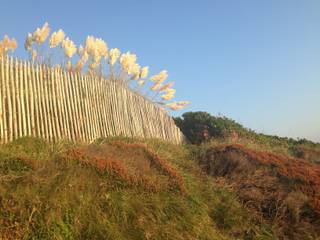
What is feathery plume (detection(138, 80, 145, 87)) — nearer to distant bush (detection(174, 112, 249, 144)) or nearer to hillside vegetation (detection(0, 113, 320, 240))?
distant bush (detection(174, 112, 249, 144))

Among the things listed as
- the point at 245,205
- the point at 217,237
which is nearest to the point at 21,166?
the point at 217,237

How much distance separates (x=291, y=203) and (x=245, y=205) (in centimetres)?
99

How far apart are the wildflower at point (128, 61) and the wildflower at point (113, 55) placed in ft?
0.80

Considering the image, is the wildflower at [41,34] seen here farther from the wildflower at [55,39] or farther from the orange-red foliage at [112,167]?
the orange-red foliage at [112,167]

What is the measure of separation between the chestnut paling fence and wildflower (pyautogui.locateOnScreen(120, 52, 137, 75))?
0.68 metres

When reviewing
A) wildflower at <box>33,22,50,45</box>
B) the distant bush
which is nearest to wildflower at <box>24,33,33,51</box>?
wildflower at <box>33,22,50,45</box>

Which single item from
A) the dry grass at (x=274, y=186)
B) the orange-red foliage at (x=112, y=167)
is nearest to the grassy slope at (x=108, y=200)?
the orange-red foliage at (x=112, y=167)

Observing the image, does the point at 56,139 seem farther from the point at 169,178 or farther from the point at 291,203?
the point at 291,203

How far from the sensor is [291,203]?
812 centimetres

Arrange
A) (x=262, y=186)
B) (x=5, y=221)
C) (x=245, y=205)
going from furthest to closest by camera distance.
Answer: (x=262, y=186), (x=245, y=205), (x=5, y=221)

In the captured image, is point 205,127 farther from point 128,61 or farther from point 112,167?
point 112,167

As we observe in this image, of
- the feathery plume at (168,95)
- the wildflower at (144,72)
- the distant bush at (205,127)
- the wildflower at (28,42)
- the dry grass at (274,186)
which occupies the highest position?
the wildflower at (28,42)

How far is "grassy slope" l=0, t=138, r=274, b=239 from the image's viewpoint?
5.83 metres

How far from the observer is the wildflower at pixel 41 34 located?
1227 cm
